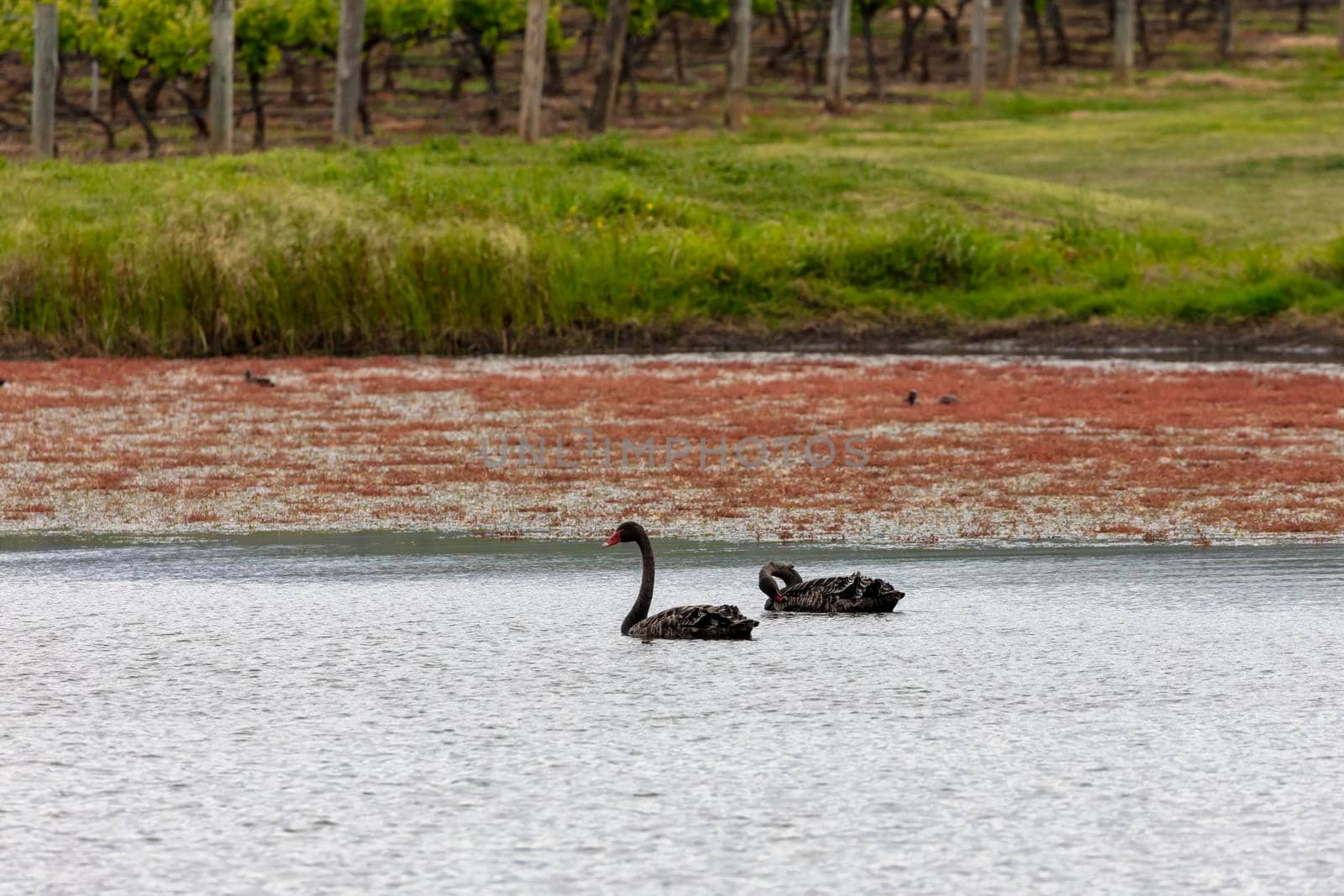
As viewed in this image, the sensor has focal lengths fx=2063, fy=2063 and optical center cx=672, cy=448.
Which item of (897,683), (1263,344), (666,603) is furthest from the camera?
(1263,344)

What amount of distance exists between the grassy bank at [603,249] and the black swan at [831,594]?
15238 millimetres

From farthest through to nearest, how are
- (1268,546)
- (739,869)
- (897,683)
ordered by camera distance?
(1268,546) → (897,683) → (739,869)

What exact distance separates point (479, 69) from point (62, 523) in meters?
44.3

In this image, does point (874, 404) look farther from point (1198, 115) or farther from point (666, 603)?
point (1198, 115)

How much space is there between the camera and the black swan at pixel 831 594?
9.82m

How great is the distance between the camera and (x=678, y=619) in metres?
9.33

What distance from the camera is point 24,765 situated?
24.2 feet

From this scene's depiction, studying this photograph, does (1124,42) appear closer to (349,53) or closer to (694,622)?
(349,53)

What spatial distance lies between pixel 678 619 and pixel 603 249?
58.6 feet

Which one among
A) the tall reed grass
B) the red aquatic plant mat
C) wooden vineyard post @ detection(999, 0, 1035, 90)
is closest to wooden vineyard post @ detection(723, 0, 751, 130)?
the tall reed grass

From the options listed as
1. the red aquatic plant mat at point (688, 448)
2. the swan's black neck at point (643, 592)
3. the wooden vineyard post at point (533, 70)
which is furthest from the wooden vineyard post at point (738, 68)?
the swan's black neck at point (643, 592)

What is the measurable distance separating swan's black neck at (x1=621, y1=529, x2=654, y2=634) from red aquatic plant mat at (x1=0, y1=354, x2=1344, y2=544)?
10.3 feet

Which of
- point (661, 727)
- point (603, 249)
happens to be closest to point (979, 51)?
point (603, 249)

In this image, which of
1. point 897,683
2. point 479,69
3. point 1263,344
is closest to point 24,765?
point 897,683
